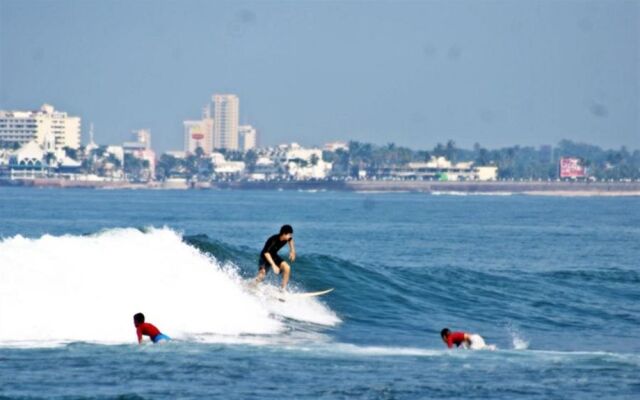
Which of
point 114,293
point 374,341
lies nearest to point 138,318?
point 114,293

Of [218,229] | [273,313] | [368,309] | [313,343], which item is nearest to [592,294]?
[368,309]

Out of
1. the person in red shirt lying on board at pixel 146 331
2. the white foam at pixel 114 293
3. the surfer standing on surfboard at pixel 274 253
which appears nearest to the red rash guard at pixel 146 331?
the person in red shirt lying on board at pixel 146 331

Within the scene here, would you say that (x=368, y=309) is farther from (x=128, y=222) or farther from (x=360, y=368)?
(x=128, y=222)

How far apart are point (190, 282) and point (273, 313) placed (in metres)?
2.08

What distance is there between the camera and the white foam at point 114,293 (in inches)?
942

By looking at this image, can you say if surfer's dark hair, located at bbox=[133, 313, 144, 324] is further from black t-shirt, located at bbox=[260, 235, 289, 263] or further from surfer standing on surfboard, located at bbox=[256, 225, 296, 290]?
black t-shirt, located at bbox=[260, 235, 289, 263]

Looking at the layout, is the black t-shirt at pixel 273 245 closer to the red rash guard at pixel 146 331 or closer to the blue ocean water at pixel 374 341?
the blue ocean water at pixel 374 341

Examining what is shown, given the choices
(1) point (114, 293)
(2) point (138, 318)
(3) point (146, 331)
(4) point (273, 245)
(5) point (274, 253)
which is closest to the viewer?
(2) point (138, 318)

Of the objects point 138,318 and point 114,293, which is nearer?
point 138,318

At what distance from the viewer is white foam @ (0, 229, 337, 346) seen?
23.9m

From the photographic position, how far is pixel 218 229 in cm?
8450

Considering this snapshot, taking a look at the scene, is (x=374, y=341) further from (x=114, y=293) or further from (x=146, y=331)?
(x=146, y=331)

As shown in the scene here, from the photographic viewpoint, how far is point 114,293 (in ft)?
86.5

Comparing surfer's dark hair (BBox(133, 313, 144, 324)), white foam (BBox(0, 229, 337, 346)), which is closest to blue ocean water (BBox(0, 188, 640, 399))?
white foam (BBox(0, 229, 337, 346))
